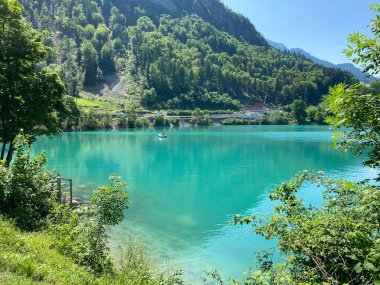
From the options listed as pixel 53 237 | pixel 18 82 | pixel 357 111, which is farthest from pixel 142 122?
pixel 357 111

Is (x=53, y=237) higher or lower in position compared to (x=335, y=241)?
lower

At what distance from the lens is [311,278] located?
21.2ft

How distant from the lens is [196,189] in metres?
40.3

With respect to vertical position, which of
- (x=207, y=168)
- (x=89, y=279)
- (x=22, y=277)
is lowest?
(x=207, y=168)

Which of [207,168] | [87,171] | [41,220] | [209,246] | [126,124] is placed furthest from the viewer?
[126,124]

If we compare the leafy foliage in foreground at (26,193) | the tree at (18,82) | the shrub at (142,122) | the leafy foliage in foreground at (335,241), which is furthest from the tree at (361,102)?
the shrub at (142,122)

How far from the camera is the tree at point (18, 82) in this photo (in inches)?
856

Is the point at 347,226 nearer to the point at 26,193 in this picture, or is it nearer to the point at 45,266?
the point at 45,266

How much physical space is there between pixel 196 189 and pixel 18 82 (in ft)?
78.1

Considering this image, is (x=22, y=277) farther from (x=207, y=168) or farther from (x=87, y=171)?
(x=207, y=168)

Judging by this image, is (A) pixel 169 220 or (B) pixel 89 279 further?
(A) pixel 169 220

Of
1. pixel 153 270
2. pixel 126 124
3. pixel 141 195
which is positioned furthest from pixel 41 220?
pixel 126 124

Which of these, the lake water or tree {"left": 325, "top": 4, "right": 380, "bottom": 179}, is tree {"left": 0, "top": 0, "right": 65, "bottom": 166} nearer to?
the lake water

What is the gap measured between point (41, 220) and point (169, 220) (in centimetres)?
1364
